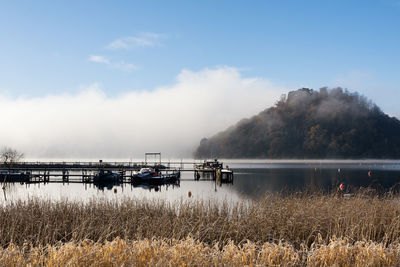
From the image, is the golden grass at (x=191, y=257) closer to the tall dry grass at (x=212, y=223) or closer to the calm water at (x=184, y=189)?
the tall dry grass at (x=212, y=223)

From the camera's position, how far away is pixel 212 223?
51.6 feet

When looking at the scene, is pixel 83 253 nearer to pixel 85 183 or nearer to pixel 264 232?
pixel 264 232

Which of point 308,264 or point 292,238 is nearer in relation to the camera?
point 308,264

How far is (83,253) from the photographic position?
31.5ft

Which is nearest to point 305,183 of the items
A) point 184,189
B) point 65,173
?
point 184,189

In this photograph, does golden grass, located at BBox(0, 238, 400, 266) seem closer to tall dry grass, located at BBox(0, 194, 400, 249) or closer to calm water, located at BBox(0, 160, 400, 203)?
tall dry grass, located at BBox(0, 194, 400, 249)

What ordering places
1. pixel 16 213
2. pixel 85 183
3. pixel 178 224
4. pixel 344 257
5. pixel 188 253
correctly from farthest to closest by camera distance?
pixel 85 183
pixel 16 213
pixel 178 224
pixel 344 257
pixel 188 253

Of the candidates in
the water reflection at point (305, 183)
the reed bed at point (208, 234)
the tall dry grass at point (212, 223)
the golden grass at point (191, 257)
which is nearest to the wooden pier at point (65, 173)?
the water reflection at point (305, 183)

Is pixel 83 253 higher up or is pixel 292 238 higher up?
pixel 83 253

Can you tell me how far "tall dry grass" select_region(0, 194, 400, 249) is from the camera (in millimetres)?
14898

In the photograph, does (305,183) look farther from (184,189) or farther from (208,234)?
(208,234)

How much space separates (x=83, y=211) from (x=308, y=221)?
10050 mm

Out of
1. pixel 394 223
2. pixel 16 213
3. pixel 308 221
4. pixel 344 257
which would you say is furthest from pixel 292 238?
pixel 16 213

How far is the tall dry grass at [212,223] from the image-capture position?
1490cm
